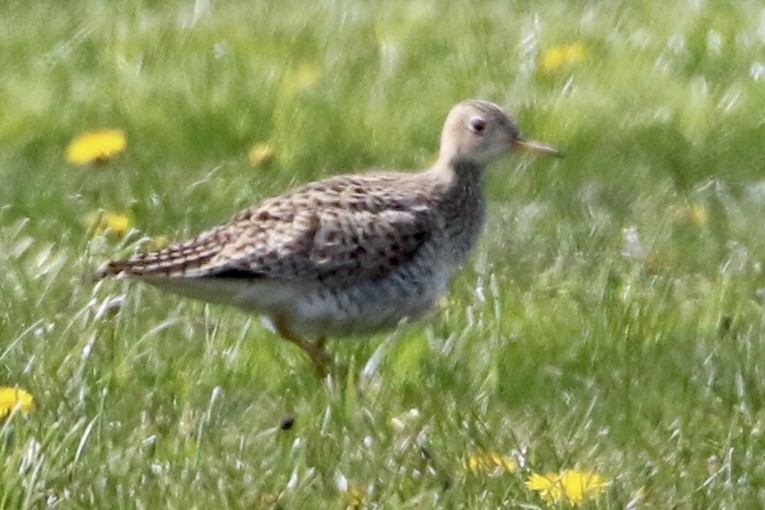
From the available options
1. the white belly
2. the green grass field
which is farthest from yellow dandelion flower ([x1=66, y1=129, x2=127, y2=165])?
the white belly

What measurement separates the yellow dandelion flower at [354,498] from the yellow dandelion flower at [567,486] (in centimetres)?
35

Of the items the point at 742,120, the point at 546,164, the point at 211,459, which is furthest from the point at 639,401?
the point at 742,120

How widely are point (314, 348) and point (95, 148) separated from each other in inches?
90.8

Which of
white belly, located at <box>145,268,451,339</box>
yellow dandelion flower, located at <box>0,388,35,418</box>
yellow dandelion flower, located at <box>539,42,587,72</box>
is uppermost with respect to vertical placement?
yellow dandelion flower, located at <box>0,388,35,418</box>

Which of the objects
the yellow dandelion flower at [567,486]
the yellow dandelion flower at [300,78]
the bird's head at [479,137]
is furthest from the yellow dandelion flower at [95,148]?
the yellow dandelion flower at [567,486]

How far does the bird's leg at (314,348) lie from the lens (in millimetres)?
5301

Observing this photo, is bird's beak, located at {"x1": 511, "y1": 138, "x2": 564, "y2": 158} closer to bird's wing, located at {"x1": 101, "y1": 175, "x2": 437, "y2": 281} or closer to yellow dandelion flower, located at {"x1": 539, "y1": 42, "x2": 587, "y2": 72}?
bird's wing, located at {"x1": 101, "y1": 175, "x2": 437, "y2": 281}

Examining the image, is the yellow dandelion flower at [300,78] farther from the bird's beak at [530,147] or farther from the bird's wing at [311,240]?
the bird's wing at [311,240]

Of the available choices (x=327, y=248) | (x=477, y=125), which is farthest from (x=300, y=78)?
(x=327, y=248)

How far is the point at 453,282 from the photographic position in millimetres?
6254

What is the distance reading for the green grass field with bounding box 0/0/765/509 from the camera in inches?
173

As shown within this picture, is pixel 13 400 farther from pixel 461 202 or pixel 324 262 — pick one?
pixel 461 202

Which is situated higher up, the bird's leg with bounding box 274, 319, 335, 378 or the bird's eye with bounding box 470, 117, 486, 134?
the bird's eye with bounding box 470, 117, 486, 134

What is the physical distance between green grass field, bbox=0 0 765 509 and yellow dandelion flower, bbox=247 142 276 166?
0.02 metres
